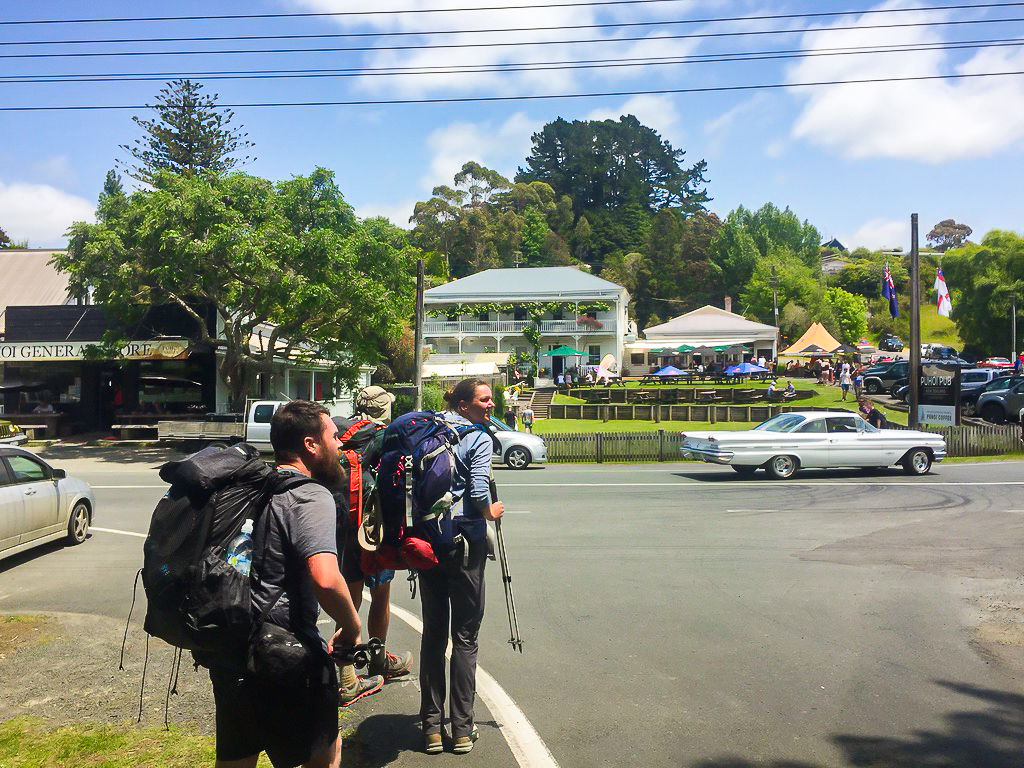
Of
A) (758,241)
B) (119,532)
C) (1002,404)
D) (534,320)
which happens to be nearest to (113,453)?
(119,532)

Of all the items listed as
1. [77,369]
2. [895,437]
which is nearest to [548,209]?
[77,369]

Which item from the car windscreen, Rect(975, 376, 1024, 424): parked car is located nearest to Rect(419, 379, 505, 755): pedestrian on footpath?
the car windscreen

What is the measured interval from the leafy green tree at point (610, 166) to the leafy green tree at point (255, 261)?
95.7 metres

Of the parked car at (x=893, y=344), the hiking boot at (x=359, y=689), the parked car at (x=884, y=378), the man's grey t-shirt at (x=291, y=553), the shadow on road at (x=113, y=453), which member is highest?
the parked car at (x=893, y=344)

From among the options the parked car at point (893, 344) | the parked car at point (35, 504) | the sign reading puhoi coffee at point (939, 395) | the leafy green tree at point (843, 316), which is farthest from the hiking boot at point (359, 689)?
the leafy green tree at point (843, 316)

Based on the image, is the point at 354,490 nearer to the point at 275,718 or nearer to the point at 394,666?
the point at 394,666

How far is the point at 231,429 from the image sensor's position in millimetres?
24625

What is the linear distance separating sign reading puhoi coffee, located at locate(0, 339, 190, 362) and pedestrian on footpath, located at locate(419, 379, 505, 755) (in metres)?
26.6

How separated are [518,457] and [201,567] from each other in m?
19.3

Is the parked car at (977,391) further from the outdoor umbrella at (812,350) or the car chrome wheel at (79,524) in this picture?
the car chrome wheel at (79,524)

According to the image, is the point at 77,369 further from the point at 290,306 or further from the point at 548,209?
the point at 548,209

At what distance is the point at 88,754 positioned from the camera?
4715 millimetres

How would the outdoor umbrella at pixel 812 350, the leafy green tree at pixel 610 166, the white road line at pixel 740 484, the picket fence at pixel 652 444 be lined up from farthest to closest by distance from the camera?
the leafy green tree at pixel 610 166
the outdoor umbrella at pixel 812 350
the picket fence at pixel 652 444
the white road line at pixel 740 484

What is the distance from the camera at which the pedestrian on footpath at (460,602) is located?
4789mm
